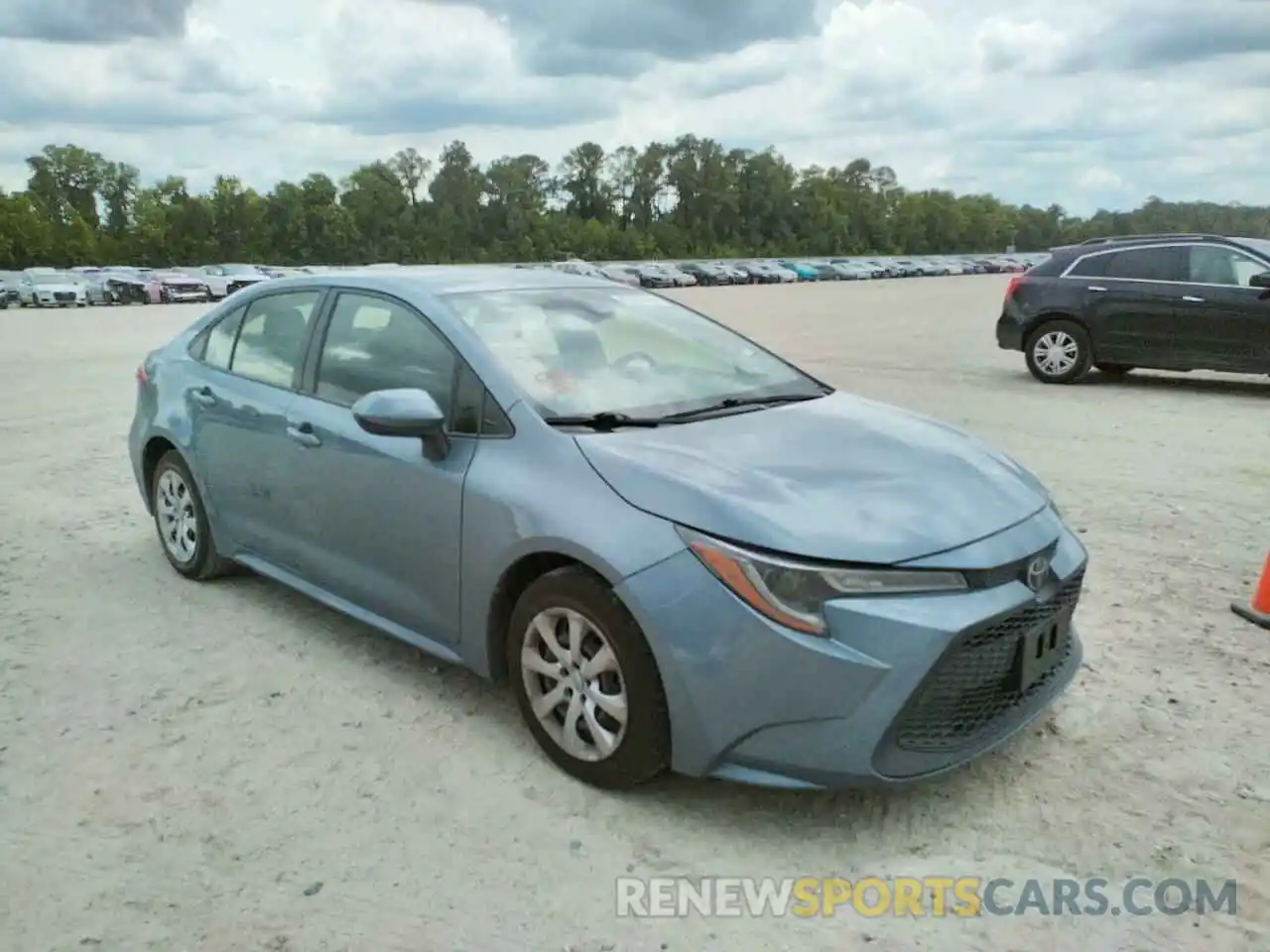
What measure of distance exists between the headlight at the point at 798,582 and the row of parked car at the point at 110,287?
43676 millimetres

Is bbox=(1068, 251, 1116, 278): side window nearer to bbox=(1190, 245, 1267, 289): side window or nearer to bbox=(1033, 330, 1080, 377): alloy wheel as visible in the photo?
bbox=(1033, 330, 1080, 377): alloy wheel

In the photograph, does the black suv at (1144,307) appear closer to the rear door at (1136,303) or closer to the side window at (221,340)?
the rear door at (1136,303)

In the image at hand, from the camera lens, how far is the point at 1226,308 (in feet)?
36.0

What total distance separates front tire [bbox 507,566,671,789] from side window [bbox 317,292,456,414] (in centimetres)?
87

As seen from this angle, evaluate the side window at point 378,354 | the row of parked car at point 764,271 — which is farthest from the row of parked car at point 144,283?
the side window at point 378,354

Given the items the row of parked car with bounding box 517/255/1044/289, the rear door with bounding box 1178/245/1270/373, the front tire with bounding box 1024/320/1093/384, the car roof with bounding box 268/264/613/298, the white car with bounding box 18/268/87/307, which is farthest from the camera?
the row of parked car with bounding box 517/255/1044/289

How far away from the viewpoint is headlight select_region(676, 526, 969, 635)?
2.94 meters

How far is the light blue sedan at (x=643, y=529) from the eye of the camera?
2.97 m

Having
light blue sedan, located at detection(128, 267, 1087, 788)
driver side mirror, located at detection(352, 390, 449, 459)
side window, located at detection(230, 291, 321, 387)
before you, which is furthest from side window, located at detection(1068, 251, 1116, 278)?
driver side mirror, located at detection(352, 390, 449, 459)

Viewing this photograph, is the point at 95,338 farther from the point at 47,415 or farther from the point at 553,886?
the point at 553,886

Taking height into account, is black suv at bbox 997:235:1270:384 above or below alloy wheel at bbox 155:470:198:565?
above

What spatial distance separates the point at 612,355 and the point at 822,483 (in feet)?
3.81

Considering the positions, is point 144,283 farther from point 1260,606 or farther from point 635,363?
point 1260,606

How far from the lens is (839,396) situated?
14.4ft
